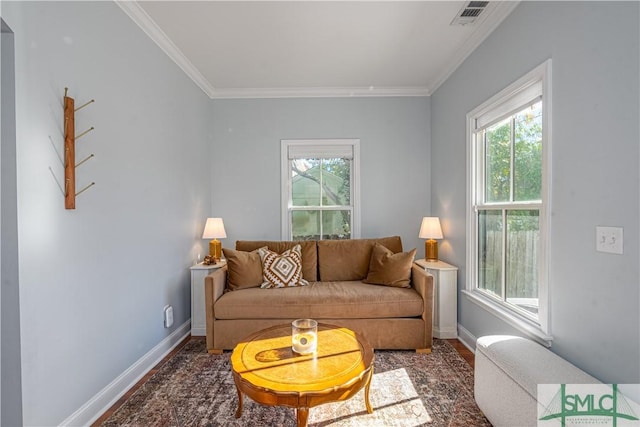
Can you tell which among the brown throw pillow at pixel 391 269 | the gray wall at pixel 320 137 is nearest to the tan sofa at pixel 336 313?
the brown throw pillow at pixel 391 269

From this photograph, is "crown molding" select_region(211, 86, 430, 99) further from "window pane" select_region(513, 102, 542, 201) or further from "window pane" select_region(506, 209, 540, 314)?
"window pane" select_region(506, 209, 540, 314)

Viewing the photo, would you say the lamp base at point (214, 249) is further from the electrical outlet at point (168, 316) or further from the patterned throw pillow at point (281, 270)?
the electrical outlet at point (168, 316)

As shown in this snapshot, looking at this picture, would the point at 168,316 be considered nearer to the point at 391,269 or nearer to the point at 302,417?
the point at 302,417

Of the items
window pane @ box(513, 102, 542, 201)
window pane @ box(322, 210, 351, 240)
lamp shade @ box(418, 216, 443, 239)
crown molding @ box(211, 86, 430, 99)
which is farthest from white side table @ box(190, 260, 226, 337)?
window pane @ box(513, 102, 542, 201)

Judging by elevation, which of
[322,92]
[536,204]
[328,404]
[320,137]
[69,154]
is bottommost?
[328,404]

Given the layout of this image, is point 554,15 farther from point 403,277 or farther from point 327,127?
point 327,127

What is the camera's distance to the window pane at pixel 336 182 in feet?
13.8

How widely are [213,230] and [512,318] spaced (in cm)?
295

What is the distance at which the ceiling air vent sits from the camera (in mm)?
2371

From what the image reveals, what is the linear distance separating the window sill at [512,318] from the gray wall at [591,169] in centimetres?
7

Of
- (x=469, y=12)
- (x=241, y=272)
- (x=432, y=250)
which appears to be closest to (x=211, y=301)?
(x=241, y=272)

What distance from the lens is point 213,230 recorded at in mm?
3664

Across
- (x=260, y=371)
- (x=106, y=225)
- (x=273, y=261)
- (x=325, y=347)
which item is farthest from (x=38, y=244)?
(x=273, y=261)

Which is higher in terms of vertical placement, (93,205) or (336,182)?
(336,182)
